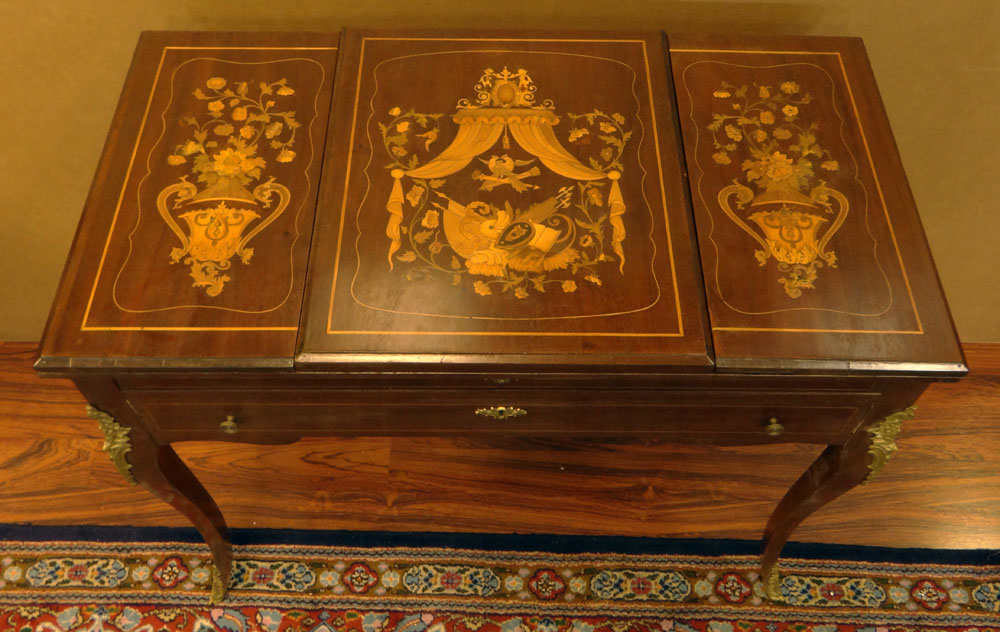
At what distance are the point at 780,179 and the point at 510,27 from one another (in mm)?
573

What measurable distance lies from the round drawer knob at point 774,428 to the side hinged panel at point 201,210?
27.1 inches

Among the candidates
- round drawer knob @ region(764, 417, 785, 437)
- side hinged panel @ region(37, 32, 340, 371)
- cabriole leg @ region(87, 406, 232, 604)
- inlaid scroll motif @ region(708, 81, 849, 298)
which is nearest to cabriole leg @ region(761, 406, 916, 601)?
round drawer knob @ region(764, 417, 785, 437)

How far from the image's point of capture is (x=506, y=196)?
3.42 ft

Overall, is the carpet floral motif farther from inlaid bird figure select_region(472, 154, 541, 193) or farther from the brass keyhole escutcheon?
inlaid bird figure select_region(472, 154, 541, 193)

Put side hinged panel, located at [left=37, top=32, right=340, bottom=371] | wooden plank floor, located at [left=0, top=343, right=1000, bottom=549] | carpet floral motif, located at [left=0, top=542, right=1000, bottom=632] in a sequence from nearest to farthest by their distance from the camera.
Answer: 1. side hinged panel, located at [left=37, top=32, right=340, bottom=371]
2. carpet floral motif, located at [left=0, top=542, right=1000, bottom=632]
3. wooden plank floor, located at [left=0, top=343, right=1000, bottom=549]

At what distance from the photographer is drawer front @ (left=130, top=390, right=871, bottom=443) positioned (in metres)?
1.01

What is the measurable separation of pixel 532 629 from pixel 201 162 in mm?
1087

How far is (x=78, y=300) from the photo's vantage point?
3.09 feet

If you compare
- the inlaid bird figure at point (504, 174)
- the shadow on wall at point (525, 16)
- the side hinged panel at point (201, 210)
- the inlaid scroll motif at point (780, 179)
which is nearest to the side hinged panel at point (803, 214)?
the inlaid scroll motif at point (780, 179)

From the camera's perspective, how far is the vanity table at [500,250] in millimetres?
922

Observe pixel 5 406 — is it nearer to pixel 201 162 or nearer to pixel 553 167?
pixel 201 162

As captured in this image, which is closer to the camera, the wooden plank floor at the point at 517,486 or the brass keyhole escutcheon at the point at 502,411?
the brass keyhole escutcheon at the point at 502,411

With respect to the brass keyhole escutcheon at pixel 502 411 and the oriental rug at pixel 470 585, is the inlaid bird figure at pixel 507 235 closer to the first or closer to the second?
the brass keyhole escutcheon at pixel 502 411

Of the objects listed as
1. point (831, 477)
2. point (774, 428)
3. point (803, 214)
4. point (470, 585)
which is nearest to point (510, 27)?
point (803, 214)
